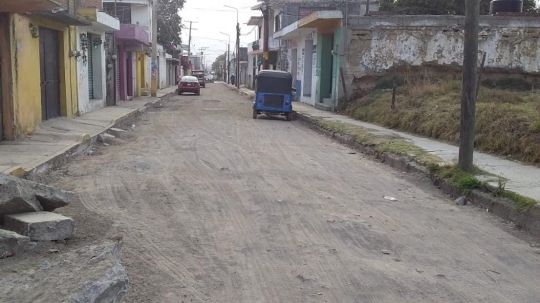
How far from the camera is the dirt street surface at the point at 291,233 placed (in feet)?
15.5

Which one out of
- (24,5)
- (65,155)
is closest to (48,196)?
(65,155)

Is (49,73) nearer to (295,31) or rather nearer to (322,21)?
(322,21)

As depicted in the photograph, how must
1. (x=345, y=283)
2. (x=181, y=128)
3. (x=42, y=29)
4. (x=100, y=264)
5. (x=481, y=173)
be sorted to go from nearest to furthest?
(x=100, y=264)
(x=345, y=283)
(x=481, y=173)
(x=42, y=29)
(x=181, y=128)

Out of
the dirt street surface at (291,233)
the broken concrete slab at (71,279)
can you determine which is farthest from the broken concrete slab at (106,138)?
the broken concrete slab at (71,279)

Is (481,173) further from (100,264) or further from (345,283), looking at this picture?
(100,264)

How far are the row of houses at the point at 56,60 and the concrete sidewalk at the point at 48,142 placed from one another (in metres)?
0.36

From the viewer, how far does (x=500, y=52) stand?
23141mm

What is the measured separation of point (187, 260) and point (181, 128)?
12855mm

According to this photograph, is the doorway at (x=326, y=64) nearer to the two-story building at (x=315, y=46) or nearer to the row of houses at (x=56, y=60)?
the two-story building at (x=315, y=46)

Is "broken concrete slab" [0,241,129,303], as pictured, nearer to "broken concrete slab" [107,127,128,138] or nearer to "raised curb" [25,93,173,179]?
"raised curb" [25,93,173,179]

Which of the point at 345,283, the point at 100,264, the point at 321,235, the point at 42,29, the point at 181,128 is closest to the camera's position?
the point at 100,264

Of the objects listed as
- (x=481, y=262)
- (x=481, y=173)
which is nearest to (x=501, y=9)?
(x=481, y=173)

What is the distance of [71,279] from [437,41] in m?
21.4

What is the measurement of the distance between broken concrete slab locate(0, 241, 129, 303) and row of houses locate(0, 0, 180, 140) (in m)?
7.42
